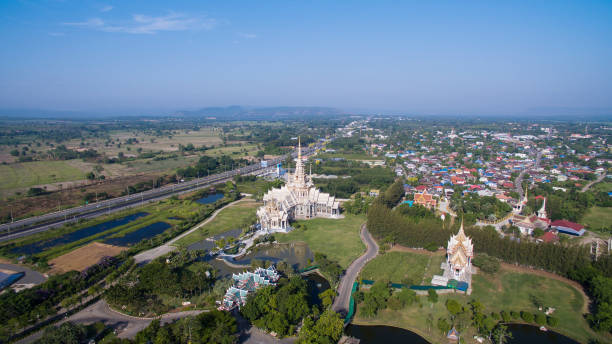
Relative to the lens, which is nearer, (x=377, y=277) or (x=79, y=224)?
(x=377, y=277)

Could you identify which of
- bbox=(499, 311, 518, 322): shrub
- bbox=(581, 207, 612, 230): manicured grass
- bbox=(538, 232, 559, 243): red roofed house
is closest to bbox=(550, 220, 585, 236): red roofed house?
bbox=(538, 232, 559, 243): red roofed house

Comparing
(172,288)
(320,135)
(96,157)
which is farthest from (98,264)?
(320,135)

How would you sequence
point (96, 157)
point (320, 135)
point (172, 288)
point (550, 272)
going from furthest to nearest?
point (320, 135) → point (96, 157) → point (550, 272) → point (172, 288)

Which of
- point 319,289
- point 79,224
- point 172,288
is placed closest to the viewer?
point 172,288

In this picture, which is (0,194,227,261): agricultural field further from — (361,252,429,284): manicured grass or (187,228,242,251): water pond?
(361,252,429,284): manicured grass

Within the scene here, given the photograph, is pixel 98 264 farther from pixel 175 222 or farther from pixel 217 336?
pixel 217 336

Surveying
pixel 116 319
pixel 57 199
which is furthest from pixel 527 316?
pixel 57 199
